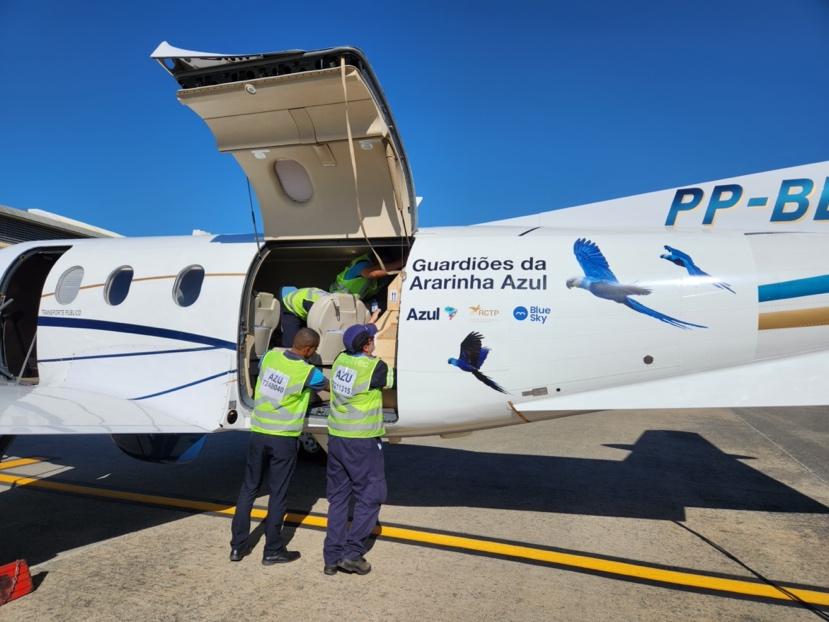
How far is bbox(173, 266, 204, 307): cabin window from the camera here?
18.6ft

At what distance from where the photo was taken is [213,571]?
4246mm

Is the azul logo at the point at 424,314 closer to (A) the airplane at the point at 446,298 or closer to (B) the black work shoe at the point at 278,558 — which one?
(A) the airplane at the point at 446,298

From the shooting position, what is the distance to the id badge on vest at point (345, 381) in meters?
4.36

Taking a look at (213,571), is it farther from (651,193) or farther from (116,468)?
(651,193)

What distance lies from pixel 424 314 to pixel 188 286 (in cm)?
280

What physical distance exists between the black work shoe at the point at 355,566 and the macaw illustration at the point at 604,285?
2.94 m

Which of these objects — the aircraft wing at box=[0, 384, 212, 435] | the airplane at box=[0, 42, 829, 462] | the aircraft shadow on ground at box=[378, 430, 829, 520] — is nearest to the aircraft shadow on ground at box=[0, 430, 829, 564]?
the aircraft shadow on ground at box=[378, 430, 829, 520]

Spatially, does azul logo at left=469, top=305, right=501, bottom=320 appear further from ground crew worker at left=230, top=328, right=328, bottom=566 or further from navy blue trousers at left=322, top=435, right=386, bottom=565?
ground crew worker at left=230, top=328, right=328, bottom=566

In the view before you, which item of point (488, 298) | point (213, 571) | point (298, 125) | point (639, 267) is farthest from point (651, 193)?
point (213, 571)

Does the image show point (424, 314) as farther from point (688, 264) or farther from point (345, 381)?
point (688, 264)

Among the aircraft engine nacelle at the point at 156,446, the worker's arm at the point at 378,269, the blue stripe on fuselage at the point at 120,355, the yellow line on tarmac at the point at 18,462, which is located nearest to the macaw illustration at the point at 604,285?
the worker's arm at the point at 378,269

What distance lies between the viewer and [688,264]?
4.59 metres

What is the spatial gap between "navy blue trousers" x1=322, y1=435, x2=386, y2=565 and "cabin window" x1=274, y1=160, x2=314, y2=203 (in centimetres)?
261

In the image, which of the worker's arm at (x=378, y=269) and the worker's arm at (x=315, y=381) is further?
the worker's arm at (x=378, y=269)
